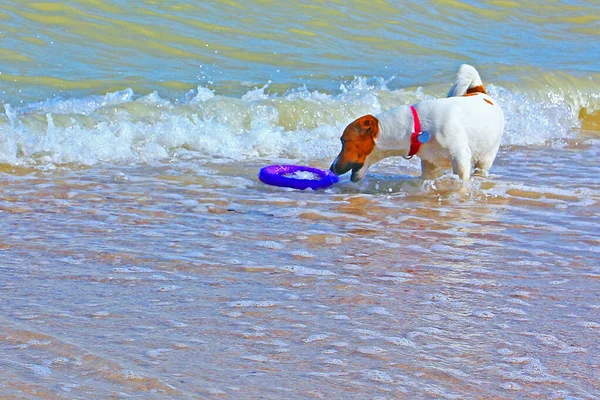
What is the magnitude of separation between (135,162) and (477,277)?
4064 mm

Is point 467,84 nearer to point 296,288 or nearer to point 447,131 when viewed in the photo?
point 447,131

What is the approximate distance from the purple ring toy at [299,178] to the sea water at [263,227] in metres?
0.12

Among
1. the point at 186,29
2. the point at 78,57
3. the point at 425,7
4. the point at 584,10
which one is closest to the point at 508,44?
the point at 425,7

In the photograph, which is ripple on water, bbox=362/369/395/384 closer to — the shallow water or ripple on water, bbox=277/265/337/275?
the shallow water

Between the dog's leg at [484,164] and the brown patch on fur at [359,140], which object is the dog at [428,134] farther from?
the dog's leg at [484,164]

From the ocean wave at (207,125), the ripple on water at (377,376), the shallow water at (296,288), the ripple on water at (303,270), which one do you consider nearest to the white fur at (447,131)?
the shallow water at (296,288)

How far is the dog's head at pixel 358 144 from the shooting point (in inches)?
273

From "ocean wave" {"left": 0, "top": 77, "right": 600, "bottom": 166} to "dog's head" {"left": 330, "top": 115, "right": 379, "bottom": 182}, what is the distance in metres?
1.92

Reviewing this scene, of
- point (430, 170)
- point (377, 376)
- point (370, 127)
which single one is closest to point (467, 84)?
point (430, 170)

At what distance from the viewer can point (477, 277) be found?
16.8ft

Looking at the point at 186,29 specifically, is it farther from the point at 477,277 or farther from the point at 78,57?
the point at 477,277

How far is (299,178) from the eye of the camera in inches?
293

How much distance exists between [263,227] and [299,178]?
1.32 m

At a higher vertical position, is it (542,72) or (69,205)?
(542,72)
